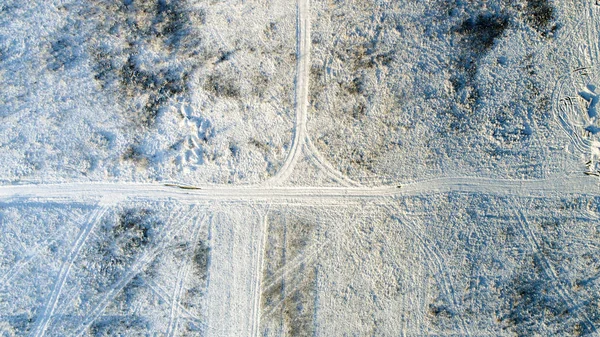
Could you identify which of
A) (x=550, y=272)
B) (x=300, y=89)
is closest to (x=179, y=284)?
(x=300, y=89)

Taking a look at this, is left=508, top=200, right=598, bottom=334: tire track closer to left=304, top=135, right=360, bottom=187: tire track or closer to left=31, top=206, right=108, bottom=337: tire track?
left=304, top=135, right=360, bottom=187: tire track

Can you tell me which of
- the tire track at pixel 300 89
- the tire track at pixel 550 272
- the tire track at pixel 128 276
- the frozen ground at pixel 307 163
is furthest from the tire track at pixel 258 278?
the tire track at pixel 550 272

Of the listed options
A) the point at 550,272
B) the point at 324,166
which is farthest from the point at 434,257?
the point at 324,166

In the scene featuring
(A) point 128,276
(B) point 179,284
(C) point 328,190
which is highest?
(C) point 328,190

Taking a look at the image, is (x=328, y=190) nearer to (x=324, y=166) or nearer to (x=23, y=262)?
(x=324, y=166)

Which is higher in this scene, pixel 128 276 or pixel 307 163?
pixel 307 163

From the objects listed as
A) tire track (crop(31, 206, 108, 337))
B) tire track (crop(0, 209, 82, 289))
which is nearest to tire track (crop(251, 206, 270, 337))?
tire track (crop(31, 206, 108, 337))

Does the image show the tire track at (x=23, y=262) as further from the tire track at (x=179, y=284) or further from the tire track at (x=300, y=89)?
the tire track at (x=300, y=89)
